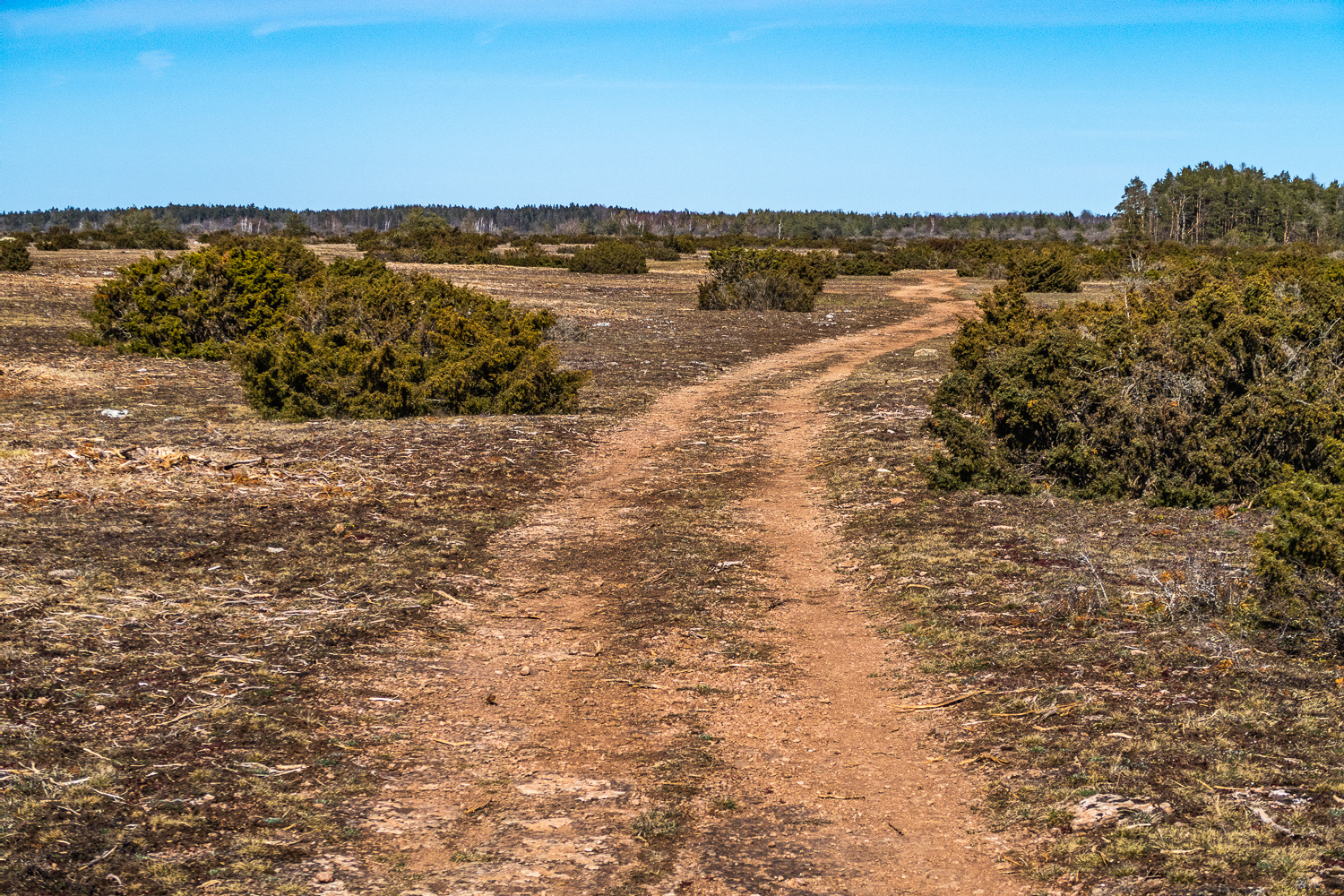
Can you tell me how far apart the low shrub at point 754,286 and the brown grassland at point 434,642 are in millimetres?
17539

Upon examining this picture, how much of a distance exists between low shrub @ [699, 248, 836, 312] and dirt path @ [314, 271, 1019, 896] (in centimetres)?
2008

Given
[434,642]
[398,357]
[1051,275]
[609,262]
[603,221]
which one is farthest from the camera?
[603,221]

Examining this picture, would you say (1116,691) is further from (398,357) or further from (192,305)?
(192,305)

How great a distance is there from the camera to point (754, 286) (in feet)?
94.1

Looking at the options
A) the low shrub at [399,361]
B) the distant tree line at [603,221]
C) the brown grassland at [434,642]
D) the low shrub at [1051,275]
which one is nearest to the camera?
the brown grassland at [434,642]

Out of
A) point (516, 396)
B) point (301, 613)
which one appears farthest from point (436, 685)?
point (516, 396)

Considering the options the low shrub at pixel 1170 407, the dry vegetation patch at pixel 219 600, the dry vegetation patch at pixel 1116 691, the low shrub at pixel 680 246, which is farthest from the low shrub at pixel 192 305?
the low shrub at pixel 680 246

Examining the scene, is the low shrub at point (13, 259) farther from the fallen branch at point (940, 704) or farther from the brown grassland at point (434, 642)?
the fallen branch at point (940, 704)

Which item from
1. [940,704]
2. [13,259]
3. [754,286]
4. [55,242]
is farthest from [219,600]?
[55,242]

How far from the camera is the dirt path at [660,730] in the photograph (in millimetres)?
3855

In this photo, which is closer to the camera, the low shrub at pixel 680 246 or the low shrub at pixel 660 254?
the low shrub at pixel 660 254

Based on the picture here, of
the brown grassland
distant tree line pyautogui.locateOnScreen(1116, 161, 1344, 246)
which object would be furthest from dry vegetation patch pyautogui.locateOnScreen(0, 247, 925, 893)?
distant tree line pyautogui.locateOnScreen(1116, 161, 1344, 246)

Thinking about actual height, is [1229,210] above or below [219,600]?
above

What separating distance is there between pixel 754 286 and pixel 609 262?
1519cm
